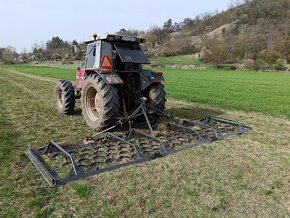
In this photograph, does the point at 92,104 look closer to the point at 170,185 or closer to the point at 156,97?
the point at 156,97

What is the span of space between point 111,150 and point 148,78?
2.54 m

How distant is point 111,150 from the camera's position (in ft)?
18.3

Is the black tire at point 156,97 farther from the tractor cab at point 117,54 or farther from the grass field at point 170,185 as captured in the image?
the grass field at point 170,185

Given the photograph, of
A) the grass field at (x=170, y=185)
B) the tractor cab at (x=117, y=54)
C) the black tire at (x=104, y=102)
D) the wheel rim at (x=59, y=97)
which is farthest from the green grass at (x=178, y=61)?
the grass field at (x=170, y=185)

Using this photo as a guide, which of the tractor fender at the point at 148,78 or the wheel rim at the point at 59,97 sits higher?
the tractor fender at the point at 148,78

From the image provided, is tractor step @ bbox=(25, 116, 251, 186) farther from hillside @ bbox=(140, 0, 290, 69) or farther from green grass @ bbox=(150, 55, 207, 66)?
green grass @ bbox=(150, 55, 207, 66)

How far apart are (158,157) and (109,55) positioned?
10.3 ft

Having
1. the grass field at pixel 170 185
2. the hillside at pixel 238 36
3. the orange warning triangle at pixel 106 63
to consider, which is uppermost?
the hillside at pixel 238 36

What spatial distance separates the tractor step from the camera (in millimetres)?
4594

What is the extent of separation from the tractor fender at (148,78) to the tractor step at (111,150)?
3.49 feet

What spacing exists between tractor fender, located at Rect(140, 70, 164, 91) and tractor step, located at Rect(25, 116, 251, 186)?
107 cm

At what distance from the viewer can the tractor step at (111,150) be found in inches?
181

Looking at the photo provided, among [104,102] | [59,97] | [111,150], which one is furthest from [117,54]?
[59,97]

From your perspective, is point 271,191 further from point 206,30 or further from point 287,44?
point 206,30
